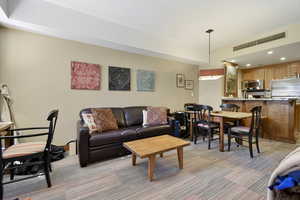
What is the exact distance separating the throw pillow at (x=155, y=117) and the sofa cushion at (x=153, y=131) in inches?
6.6

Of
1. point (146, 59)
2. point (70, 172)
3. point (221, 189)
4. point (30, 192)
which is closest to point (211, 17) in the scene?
point (146, 59)

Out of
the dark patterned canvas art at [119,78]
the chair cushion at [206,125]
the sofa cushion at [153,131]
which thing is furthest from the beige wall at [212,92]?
the dark patterned canvas art at [119,78]

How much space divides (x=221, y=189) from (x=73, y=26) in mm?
3453

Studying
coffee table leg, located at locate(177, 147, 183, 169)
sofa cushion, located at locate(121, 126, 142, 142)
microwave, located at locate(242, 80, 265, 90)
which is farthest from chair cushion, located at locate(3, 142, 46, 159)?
microwave, located at locate(242, 80, 265, 90)

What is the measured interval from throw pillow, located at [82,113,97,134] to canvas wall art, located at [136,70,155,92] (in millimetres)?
1572

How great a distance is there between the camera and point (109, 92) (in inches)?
132

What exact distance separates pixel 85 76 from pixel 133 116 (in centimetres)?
142

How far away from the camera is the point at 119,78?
3.46 metres

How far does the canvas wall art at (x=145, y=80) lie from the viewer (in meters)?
3.75

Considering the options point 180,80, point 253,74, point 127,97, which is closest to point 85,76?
point 127,97

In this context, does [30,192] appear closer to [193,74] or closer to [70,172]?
[70,172]


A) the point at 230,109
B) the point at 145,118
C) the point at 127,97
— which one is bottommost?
the point at 145,118

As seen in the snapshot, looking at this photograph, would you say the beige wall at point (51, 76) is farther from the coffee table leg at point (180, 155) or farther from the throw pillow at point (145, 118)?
the coffee table leg at point (180, 155)

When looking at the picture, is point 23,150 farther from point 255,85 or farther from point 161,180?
point 255,85
